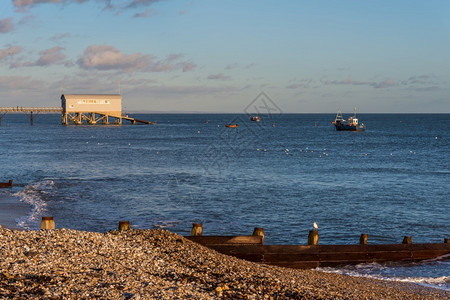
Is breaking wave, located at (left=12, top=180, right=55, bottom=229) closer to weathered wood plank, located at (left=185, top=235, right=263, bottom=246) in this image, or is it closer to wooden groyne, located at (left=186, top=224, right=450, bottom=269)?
weathered wood plank, located at (left=185, top=235, right=263, bottom=246)

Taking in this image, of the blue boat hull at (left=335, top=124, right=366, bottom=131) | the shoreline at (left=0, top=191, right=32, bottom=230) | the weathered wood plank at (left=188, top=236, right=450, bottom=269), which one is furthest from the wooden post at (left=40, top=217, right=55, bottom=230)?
the blue boat hull at (left=335, top=124, right=366, bottom=131)

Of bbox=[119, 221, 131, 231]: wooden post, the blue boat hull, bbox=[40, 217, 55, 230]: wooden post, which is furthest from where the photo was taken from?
the blue boat hull

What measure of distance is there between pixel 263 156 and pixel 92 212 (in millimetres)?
45947

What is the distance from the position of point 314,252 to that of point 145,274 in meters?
8.22

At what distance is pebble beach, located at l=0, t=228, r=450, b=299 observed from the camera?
38.5 feet

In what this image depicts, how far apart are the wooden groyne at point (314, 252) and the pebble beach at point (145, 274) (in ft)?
Answer: 3.28

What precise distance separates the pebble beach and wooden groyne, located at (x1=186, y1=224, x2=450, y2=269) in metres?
1.00

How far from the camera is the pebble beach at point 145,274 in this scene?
11742 mm

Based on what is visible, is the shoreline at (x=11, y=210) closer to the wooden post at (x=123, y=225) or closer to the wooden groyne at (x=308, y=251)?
the wooden post at (x=123, y=225)

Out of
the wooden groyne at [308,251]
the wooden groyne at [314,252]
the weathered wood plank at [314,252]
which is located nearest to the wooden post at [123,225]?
the wooden groyne at [308,251]

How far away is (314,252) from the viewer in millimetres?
19375

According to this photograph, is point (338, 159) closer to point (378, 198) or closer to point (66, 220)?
point (378, 198)

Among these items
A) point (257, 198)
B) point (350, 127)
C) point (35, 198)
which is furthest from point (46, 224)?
point (350, 127)

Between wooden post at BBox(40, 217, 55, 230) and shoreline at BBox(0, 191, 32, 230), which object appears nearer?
wooden post at BBox(40, 217, 55, 230)
